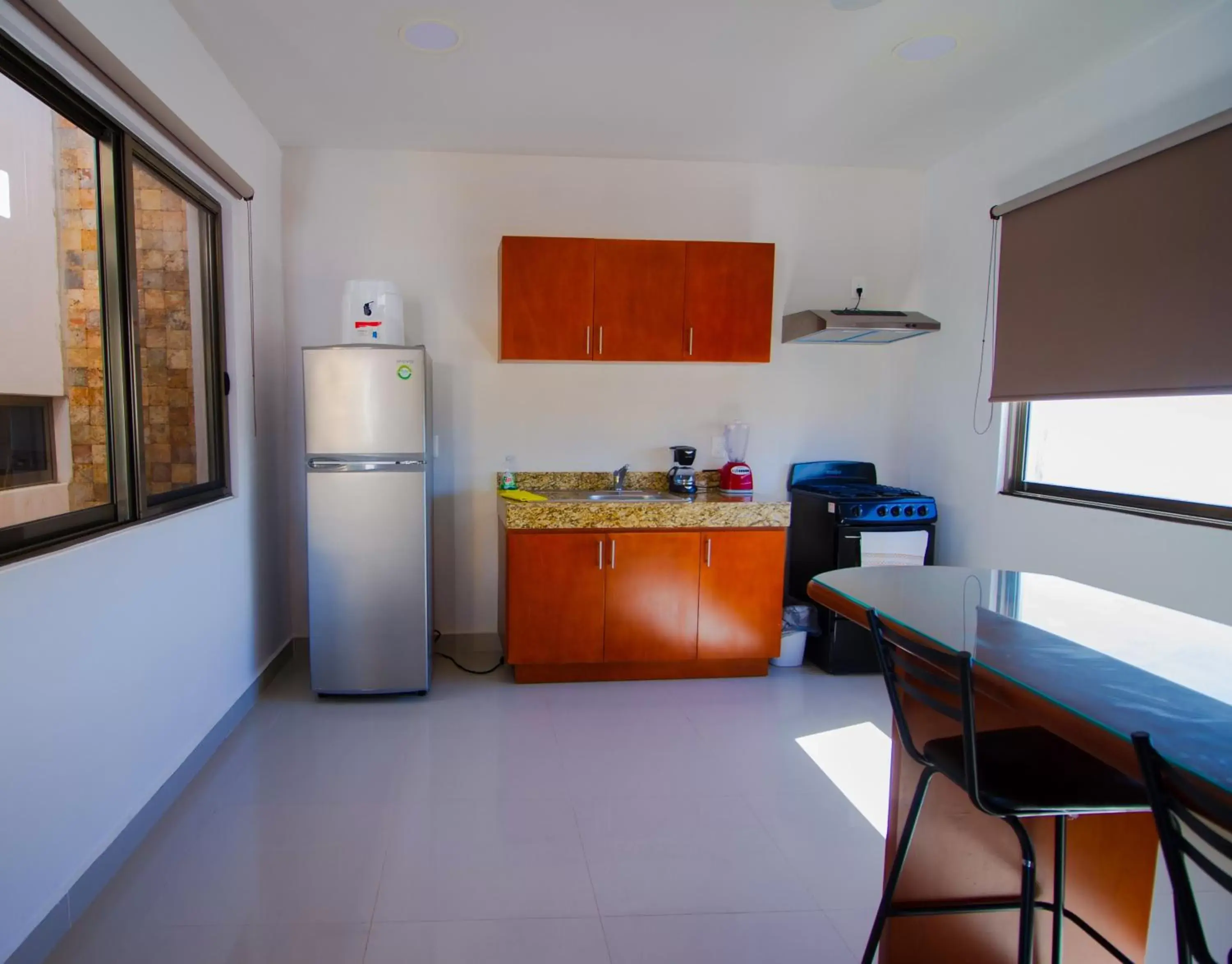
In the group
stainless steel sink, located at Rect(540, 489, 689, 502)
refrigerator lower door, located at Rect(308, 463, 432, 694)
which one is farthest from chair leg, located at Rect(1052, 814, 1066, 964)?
refrigerator lower door, located at Rect(308, 463, 432, 694)

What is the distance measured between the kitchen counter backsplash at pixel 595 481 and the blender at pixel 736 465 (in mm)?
83

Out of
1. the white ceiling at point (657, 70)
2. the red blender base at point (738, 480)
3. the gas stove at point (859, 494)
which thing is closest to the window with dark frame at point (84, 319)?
the white ceiling at point (657, 70)

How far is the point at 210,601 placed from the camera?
2.61 metres

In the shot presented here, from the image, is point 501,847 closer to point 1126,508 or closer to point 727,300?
point 1126,508

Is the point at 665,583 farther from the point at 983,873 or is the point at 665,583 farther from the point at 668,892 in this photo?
the point at 983,873

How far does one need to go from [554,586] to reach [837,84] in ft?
8.35

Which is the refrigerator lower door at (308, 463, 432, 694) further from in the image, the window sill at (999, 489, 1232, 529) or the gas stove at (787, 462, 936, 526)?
the window sill at (999, 489, 1232, 529)

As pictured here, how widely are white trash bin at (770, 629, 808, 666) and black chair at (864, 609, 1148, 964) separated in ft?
6.79

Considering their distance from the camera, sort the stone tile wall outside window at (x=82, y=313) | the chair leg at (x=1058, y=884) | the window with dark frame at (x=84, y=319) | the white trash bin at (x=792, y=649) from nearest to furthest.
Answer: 1. the chair leg at (x=1058, y=884)
2. the window with dark frame at (x=84, y=319)
3. the stone tile wall outside window at (x=82, y=313)
4. the white trash bin at (x=792, y=649)

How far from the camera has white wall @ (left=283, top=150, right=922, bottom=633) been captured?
11.8 feet

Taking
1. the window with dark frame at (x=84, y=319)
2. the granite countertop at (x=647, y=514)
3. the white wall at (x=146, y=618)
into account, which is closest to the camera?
the white wall at (x=146, y=618)

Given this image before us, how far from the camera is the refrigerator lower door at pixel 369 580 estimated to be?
3010mm

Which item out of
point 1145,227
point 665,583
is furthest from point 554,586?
point 1145,227

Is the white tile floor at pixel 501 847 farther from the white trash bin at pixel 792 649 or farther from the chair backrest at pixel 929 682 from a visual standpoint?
the chair backrest at pixel 929 682
